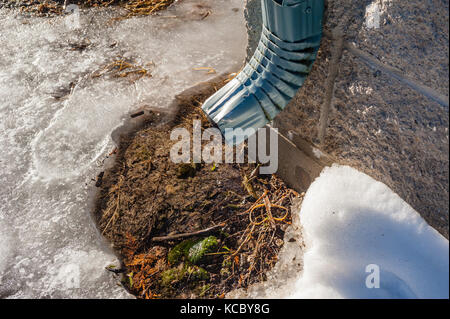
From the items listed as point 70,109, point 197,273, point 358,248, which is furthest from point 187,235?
point 70,109

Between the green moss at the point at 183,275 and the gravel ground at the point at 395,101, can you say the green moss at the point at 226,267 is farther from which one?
the gravel ground at the point at 395,101

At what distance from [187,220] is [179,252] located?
0.71ft

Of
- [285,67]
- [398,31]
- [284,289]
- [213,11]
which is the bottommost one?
[284,289]

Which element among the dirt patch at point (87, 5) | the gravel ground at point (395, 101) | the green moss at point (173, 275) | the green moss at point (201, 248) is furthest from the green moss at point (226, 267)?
the dirt patch at point (87, 5)

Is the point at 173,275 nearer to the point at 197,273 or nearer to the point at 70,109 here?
the point at 197,273

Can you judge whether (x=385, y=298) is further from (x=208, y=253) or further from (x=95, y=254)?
(x=95, y=254)

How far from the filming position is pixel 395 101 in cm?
176

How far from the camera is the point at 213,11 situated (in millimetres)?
4199

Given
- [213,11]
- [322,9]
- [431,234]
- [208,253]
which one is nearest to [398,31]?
[322,9]

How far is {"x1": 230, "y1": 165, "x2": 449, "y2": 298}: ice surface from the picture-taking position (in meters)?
1.74

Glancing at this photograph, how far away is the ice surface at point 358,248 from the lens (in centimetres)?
174

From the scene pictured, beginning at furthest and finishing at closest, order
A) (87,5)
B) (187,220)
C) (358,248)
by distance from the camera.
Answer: (87,5), (187,220), (358,248)

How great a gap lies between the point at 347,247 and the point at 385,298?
0.30m

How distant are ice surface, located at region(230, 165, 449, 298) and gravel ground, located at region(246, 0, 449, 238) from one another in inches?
3.3
